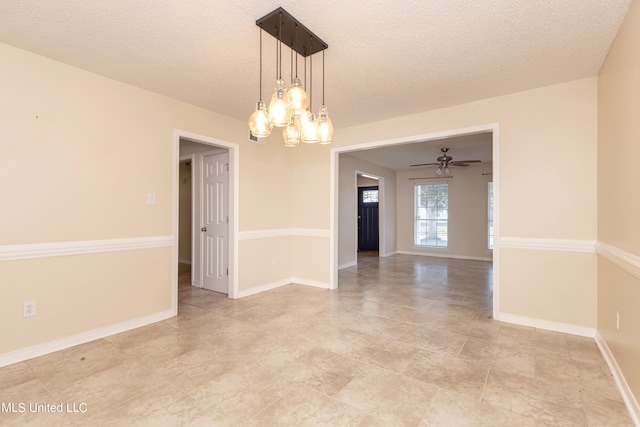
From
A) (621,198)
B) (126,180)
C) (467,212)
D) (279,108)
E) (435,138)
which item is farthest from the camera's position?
(467,212)

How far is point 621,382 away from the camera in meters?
2.00

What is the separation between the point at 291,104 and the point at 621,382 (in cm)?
292

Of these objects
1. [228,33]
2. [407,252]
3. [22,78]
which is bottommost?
[407,252]

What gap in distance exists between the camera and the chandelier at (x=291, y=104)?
1.93 meters

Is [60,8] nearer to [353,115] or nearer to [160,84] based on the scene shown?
[160,84]

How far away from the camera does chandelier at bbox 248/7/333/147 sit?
1927 millimetres

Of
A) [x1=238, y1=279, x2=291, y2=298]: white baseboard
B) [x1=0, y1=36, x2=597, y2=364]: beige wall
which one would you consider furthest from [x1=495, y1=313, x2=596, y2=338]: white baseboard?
[x1=238, y1=279, x2=291, y2=298]: white baseboard

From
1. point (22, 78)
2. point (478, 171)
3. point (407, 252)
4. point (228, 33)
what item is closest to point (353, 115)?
point (228, 33)

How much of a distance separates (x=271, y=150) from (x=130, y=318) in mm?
2872

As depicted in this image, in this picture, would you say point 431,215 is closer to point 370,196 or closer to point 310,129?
point 370,196

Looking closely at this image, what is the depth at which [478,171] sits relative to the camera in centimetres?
763

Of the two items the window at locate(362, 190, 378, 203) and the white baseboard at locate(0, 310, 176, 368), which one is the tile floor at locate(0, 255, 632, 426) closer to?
the white baseboard at locate(0, 310, 176, 368)

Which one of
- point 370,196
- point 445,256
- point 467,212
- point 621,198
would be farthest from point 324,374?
point 370,196

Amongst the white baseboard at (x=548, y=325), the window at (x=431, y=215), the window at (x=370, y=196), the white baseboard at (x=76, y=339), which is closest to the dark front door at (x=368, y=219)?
the window at (x=370, y=196)
